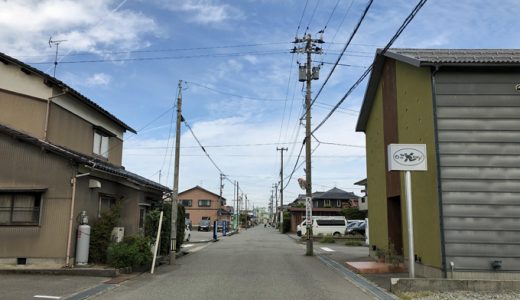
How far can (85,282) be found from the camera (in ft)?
41.0

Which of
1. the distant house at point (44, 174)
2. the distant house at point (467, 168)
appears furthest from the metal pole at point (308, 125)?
the distant house at point (467, 168)

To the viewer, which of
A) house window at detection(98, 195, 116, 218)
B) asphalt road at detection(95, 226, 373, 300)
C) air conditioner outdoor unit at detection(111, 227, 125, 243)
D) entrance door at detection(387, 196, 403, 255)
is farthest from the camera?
entrance door at detection(387, 196, 403, 255)

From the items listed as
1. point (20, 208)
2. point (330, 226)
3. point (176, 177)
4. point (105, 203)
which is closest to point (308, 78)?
point (176, 177)

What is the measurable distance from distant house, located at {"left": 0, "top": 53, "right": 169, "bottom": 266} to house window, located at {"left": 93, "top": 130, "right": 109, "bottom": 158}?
4.83 ft

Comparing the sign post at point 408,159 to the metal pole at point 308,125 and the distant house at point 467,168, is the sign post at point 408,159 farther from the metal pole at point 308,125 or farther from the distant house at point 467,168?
the metal pole at point 308,125

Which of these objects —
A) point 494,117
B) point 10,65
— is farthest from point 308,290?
point 10,65

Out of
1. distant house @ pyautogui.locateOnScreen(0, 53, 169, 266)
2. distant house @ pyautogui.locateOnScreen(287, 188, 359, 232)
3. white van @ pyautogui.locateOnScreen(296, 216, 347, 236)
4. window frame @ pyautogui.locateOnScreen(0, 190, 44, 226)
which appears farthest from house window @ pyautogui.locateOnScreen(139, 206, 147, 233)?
distant house @ pyautogui.locateOnScreen(287, 188, 359, 232)

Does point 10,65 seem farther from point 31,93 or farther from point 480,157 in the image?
point 480,157

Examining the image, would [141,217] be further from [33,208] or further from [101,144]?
[33,208]

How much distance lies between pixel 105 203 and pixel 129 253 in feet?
11.1

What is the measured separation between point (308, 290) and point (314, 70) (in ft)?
53.1

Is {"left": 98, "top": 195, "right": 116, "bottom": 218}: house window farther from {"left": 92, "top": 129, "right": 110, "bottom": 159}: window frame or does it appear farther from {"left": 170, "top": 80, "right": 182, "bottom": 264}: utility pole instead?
{"left": 92, "top": 129, "right": 110, "bottom": 159}: window frame

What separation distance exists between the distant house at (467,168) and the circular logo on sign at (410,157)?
0.55 m

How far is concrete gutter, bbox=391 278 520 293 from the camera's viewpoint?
1075 cm
